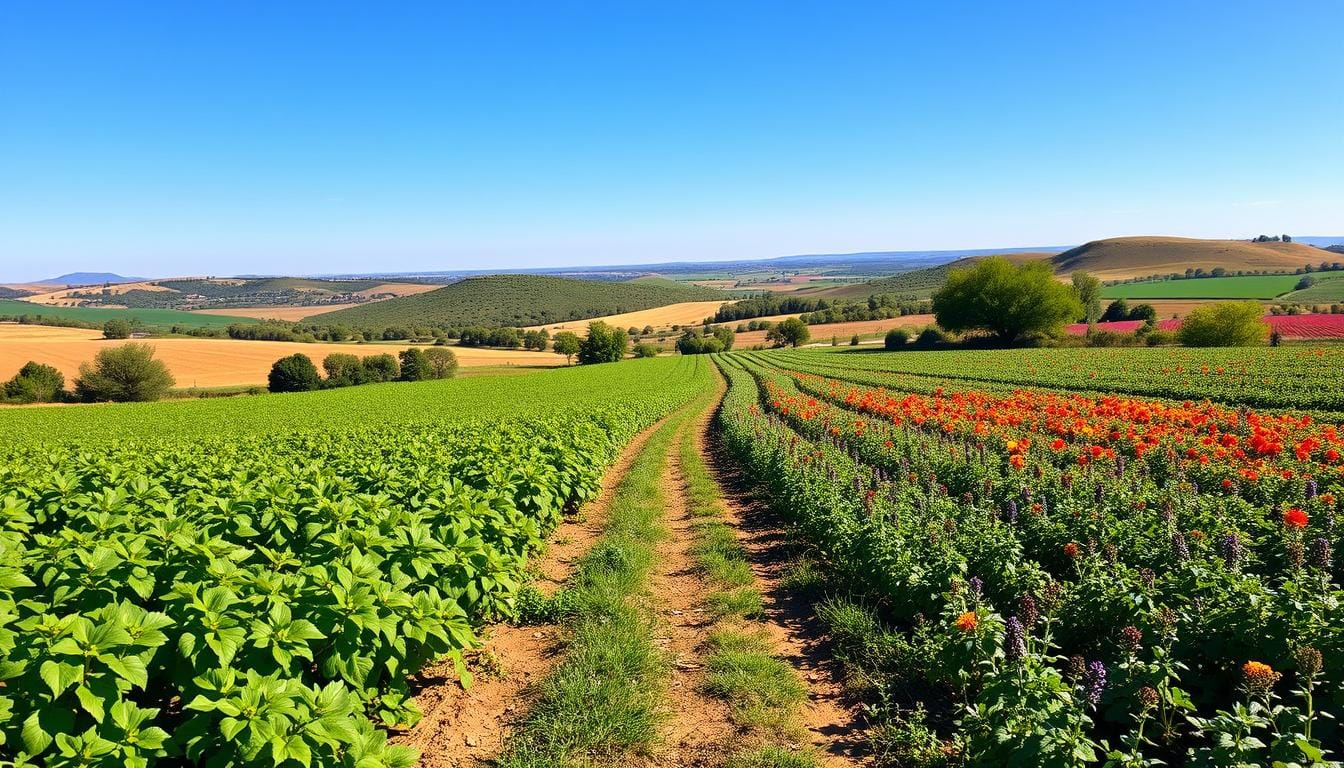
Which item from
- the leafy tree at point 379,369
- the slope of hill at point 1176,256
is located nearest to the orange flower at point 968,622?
the leafy tree at point 379,369

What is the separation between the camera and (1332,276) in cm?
10525

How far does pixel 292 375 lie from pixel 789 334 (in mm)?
67775

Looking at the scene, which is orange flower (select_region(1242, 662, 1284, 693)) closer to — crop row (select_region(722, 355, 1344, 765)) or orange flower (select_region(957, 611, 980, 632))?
crop row (select_region(722, 355, 1344, 765))

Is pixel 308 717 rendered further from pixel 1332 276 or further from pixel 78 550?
pixel 1332 276

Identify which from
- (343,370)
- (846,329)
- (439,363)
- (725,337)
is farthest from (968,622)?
(846,329)

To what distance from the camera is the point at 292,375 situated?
64.1 metres

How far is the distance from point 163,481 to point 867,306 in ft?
389

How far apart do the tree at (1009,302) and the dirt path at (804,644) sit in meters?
63.0

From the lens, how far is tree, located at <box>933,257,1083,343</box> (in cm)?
6281

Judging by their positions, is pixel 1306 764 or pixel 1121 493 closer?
pixel 1306 764

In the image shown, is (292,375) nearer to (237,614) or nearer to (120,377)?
(120,377)

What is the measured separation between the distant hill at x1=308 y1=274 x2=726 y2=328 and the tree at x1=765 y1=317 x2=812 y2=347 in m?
69.3

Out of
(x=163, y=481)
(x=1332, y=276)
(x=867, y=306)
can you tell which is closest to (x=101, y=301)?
(x=867, y=306)

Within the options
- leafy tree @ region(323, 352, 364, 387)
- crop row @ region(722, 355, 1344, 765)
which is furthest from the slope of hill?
crop row @ region(722, 355, 1344, 765)
